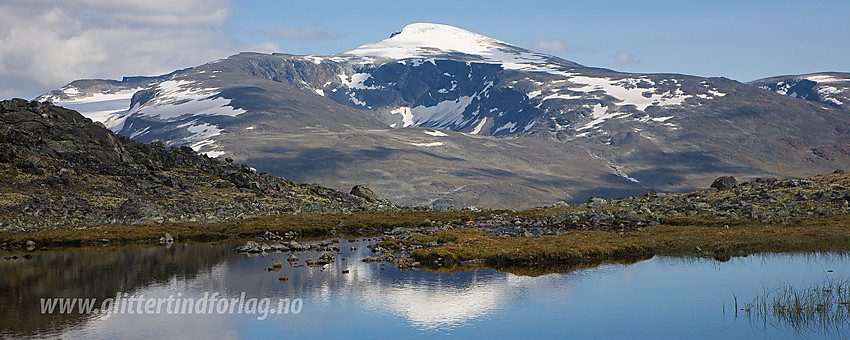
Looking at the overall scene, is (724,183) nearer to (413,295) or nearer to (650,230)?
(650,230)

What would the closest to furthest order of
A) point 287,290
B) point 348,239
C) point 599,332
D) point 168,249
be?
point 599,332, point 287,290, point 168,249, point 348,239

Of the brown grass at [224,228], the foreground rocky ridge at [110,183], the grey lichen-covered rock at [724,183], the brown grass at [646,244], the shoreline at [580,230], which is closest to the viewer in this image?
the brown grass at [646,244]

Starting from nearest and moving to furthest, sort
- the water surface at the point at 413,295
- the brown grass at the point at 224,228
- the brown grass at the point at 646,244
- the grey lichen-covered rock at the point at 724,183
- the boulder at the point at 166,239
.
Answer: the water surface at the point at 413,295
the brown grass at the point at 646,244
the brown grass at the point at 224,228
the boulder at the point at 166,239
the grey lichen-covered rock at the point at 724,183

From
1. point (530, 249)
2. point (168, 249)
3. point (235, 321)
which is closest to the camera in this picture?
point (235, 321)

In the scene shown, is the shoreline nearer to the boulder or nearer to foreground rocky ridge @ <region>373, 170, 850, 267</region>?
foreground rocky ridge @ <region>373, 170, 850, 267</region>

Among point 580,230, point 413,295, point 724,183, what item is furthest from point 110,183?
point 724,183

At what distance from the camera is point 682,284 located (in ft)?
154

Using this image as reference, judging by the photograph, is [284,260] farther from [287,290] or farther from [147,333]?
[147,333]

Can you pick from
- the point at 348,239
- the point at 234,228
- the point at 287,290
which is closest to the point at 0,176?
the point at 234,228

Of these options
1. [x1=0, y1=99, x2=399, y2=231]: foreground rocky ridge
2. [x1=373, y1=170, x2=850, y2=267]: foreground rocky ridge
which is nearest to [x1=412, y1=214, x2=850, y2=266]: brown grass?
[x1=373, y1=170, x2=850, y2=267]: foreground rocky ridge

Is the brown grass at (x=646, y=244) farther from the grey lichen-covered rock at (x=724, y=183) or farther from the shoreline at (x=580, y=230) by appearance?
the grey lichen-covered rock at (x=724, y=183)

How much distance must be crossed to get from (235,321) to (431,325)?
10587 mm

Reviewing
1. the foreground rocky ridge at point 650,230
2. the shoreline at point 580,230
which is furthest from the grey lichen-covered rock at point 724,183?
the foreground rocky ridge at point 650,230

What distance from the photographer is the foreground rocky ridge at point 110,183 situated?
8831 cm
